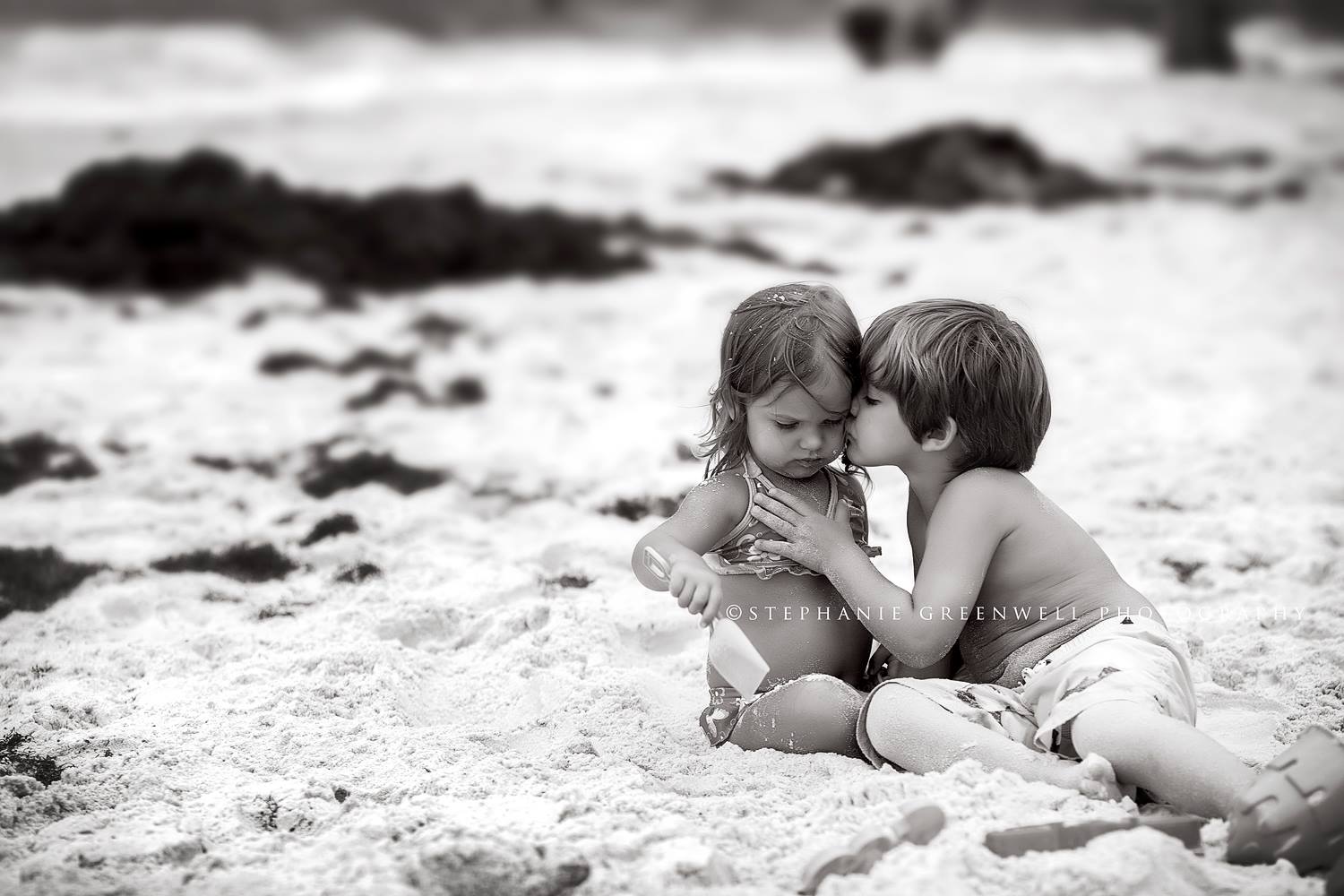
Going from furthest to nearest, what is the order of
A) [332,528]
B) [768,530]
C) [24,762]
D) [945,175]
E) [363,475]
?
[945,175] < [363,475] < [332,528] < [768,530] < [24,762]

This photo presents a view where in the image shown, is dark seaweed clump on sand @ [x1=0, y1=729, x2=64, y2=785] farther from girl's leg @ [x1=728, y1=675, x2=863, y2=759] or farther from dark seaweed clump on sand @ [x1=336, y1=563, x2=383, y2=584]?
girl's leg @ [x1=728, y1=675, x2=863, y2=759]

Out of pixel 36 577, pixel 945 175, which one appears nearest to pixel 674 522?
pixel 36 577

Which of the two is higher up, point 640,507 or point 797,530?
point 797,530

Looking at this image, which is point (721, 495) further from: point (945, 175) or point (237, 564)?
point (945, 175)

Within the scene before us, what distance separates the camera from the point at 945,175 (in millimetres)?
7992

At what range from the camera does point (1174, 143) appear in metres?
9.16

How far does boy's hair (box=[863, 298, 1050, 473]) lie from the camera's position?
240 centimetres

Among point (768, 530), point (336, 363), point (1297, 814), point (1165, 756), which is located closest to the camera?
point (1297, 814)

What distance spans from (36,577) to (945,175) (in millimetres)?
6054

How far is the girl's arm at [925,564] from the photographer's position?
2312mm

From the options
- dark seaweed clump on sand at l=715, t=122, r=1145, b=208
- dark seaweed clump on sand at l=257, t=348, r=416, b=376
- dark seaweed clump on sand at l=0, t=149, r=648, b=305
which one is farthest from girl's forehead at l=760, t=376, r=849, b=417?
dark seaweed clump on sand at l=715, t=122, r=1145, b=208

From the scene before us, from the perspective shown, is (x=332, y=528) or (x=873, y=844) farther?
(x=332, y=528)

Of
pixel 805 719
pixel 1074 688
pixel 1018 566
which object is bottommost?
pixel 805 719

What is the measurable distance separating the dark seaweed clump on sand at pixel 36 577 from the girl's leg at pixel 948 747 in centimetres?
207
